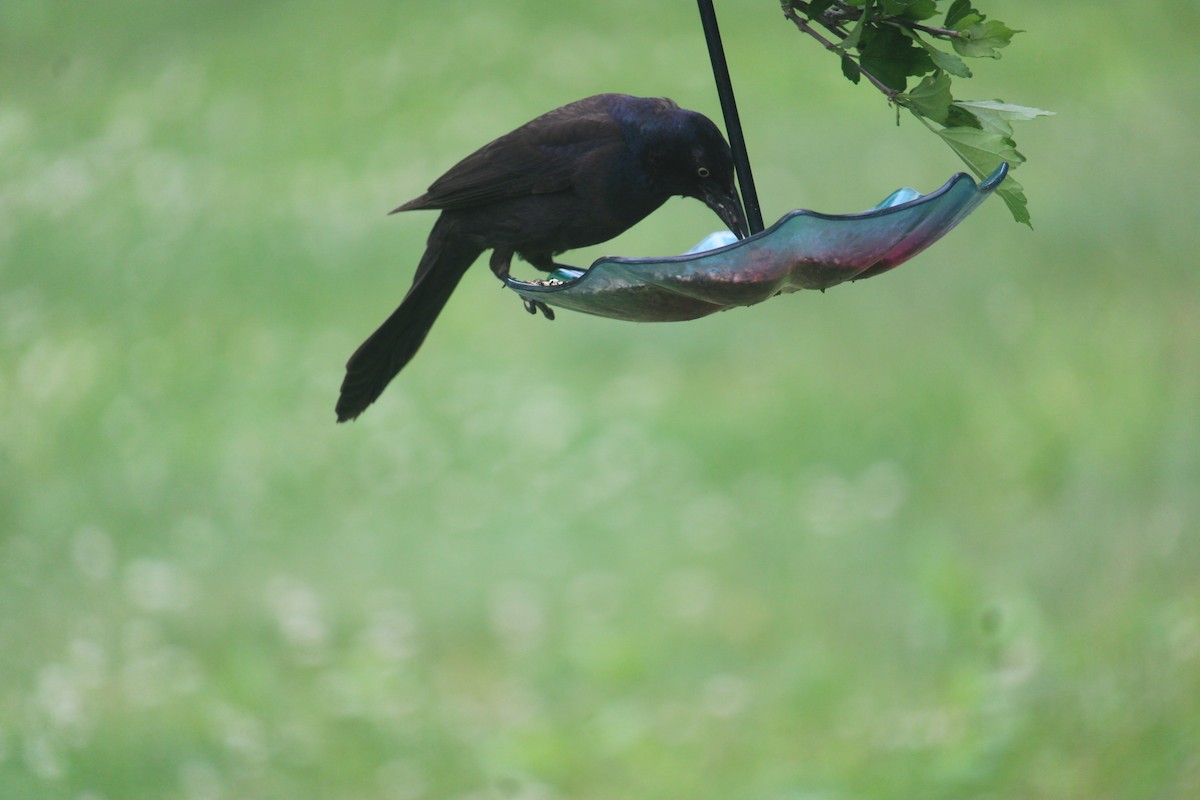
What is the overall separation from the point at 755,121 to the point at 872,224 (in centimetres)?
468

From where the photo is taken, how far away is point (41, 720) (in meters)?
4.52

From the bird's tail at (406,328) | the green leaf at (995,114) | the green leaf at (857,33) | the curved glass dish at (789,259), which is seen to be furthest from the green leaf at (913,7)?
the bird's tail at (406,328)

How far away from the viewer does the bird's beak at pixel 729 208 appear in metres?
2.27

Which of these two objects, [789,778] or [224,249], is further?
[224,249]

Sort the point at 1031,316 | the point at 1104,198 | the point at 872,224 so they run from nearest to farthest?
the point at 872,224 → the point at 1031,316 → the point at 1104,198

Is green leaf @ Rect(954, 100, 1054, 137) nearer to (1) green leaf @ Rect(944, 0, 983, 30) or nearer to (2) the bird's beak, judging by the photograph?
(1) green leaf @ Rect(944, 0, 983, 30)

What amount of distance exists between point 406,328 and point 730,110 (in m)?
0.77

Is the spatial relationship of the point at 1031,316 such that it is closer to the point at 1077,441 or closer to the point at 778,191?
the point at 1077,441

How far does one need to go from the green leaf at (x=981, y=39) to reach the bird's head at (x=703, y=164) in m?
0.46

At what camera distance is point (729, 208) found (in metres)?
2.30

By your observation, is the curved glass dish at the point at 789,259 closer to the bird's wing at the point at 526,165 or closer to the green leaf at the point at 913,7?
the green leaf at the point at 913,7

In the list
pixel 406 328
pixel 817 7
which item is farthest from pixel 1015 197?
pixel 406 328

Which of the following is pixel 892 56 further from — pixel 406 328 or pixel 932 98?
pixel 406 328

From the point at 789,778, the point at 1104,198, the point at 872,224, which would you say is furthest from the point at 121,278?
the point at 872,224
